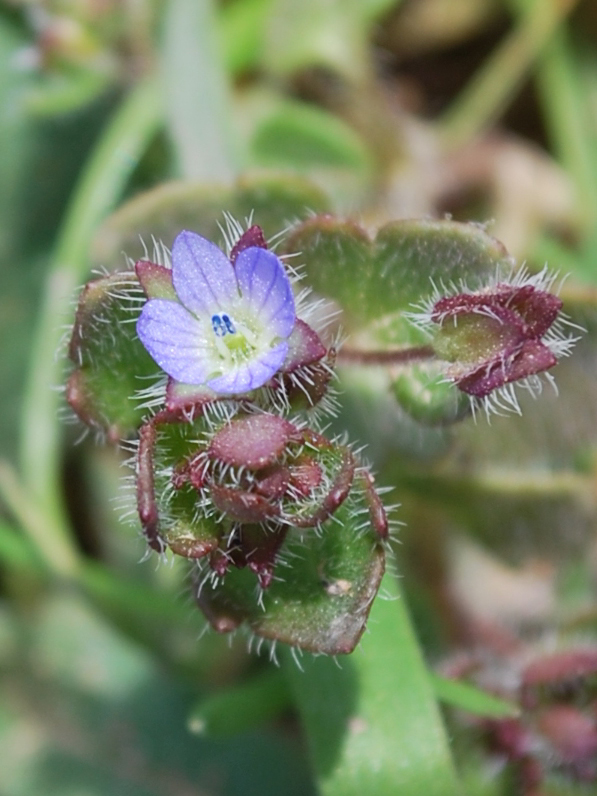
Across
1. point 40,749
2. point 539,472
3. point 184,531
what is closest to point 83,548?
point 40,749

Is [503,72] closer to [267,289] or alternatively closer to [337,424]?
[337,424]

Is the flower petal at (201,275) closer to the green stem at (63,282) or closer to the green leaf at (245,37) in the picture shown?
the green stem at (63,282)

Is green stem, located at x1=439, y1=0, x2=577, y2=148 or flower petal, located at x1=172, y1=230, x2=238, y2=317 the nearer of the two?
flower petal, located at x1=172, y1=230, x2=238, y2=317

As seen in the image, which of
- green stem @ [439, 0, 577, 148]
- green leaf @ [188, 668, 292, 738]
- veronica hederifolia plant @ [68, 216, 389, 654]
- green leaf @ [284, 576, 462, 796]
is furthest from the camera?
green stem @ [439, 0, 577, 148]

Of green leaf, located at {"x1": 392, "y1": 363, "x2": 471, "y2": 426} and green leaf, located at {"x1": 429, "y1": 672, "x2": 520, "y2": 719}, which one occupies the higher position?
green leaf, located at {"x1": 392, "y1": 363, "x2": 471, "y2": 426}

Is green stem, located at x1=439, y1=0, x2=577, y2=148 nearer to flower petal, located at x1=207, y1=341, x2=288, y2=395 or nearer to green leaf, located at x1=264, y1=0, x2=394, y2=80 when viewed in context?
green leaf, located at x1=264, y1=0, x2=394, y2=80

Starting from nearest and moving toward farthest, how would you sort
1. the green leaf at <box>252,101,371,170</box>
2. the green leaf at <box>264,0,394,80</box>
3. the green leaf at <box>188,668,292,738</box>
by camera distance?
the green leaf at <box>188,668,292,738</box>
the green leaf at <box>252,101,371,170</box>
the green leaf at <box>264,0,394,80</box>

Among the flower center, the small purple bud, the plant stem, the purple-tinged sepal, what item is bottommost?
the plant stem

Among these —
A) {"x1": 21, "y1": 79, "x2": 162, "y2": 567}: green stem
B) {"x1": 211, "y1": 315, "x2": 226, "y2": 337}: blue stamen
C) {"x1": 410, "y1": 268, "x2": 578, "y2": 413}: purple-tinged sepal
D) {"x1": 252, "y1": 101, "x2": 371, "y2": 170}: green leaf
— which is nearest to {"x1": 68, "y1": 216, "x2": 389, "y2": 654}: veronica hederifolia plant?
{"x1": 211, "y1": 315, "x2": 226, "y2": 337}: blue stamen
